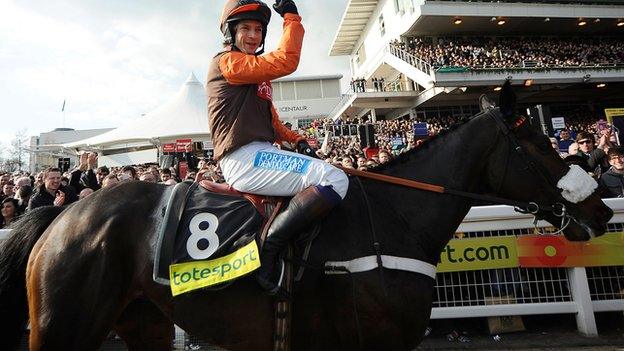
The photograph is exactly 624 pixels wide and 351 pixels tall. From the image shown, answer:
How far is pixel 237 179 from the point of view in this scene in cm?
248

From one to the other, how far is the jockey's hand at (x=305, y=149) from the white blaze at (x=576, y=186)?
5.33 ft

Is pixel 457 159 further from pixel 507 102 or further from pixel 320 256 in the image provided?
pixel 320 256

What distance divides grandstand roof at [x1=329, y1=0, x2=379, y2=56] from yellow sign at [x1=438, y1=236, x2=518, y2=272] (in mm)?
39655

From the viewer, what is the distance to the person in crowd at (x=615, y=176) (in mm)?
5562

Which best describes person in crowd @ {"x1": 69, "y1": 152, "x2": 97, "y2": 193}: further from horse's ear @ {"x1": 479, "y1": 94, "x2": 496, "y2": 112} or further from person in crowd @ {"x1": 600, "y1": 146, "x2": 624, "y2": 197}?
person in crowd @ {"x1": 600, "y1": 146, "x2": 624, "y2": 197}

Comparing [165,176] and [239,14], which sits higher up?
[239,14]

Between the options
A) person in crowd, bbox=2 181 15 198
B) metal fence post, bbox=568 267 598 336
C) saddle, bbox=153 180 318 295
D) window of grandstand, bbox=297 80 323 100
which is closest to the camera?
saddle, bbox=153 180 318 295

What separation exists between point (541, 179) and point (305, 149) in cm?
159

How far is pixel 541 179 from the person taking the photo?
2514 millimetres

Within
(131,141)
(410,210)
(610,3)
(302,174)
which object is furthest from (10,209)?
(610,3)

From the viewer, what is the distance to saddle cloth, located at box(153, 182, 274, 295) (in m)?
2.24

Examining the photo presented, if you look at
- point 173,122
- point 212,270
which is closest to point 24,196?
point 212,270

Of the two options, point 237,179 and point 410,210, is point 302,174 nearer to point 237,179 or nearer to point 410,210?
point 237,179

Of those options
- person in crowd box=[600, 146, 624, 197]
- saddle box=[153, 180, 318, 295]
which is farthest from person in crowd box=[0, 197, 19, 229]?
person in crowd box=[600, 146, 624, 197]
